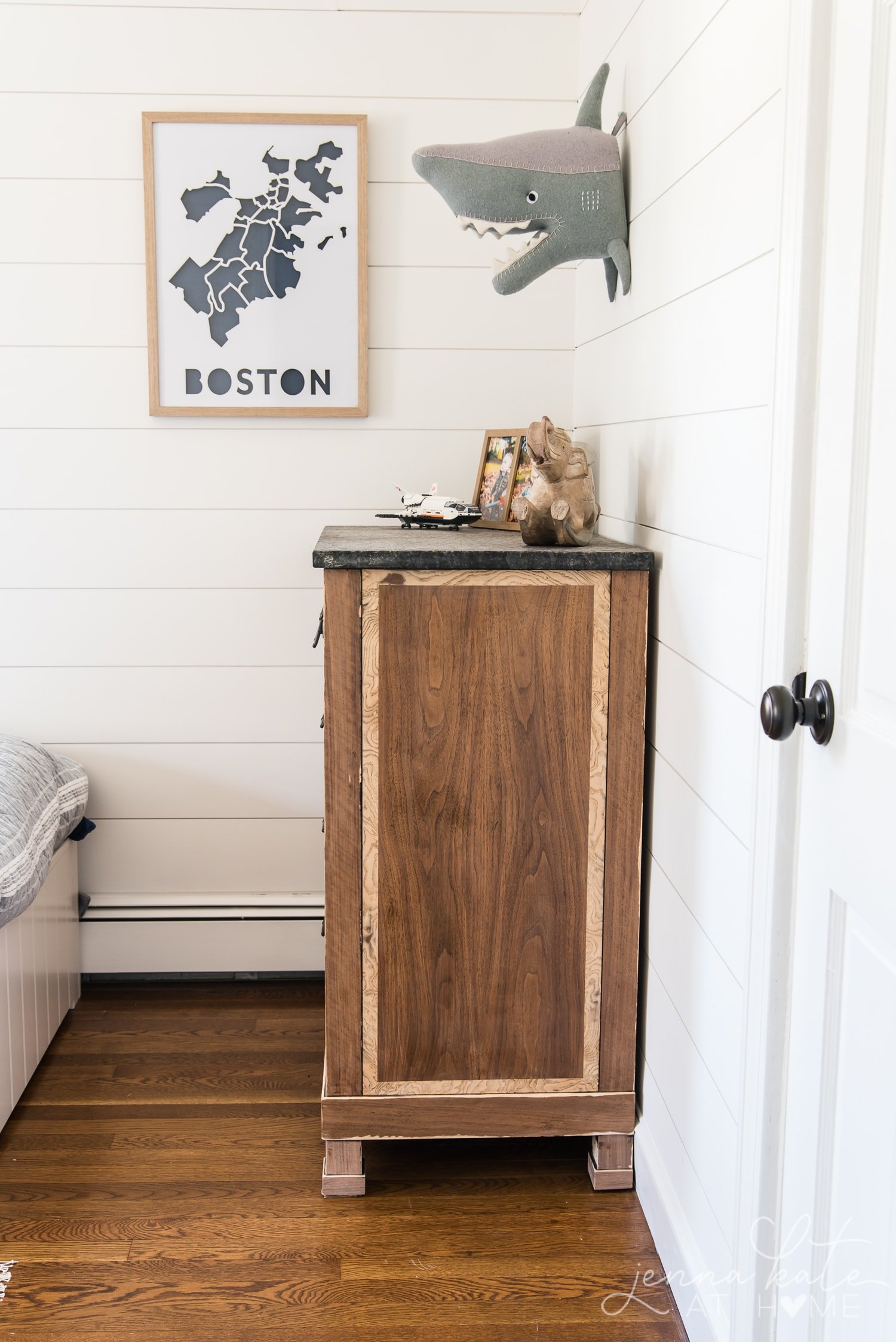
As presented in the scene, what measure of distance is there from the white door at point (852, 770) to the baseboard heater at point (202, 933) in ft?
5.42

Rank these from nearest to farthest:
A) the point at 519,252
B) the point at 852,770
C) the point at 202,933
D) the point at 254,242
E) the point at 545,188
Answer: the point at 852,770 → the point at 545,188 → the point at 519,252 → the point at 254,242 → the point at 202,933

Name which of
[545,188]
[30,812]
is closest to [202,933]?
[30,812]

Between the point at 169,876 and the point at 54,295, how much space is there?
1.34 metres

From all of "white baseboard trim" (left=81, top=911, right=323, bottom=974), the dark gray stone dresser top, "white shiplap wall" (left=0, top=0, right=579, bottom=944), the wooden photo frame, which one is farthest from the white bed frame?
the wooden photo frame

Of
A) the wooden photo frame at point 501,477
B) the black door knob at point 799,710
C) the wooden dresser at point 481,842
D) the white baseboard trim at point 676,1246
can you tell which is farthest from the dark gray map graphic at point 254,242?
the white baseboard trim at point 676,1246

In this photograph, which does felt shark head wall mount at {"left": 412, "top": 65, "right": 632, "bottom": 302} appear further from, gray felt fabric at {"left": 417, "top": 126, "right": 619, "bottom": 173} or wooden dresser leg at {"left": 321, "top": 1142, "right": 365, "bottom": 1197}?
wooden dresser leg at {"left": 321, "top": 1142, "right": 365, "bottom": 1197}

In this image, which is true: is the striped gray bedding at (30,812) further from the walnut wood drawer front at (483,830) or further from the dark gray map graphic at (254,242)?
the dark gray map graphic at (254,242)

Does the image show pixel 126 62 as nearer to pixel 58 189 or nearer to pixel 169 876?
pixel 58 189

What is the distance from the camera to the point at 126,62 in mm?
2469

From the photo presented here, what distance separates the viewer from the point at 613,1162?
76.7 inches

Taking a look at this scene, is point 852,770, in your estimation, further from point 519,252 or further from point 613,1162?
point 519,252

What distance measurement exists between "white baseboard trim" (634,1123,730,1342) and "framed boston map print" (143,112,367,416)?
162cm

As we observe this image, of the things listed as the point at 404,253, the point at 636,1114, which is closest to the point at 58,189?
the point at 404,253

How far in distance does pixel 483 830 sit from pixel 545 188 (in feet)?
3.49
